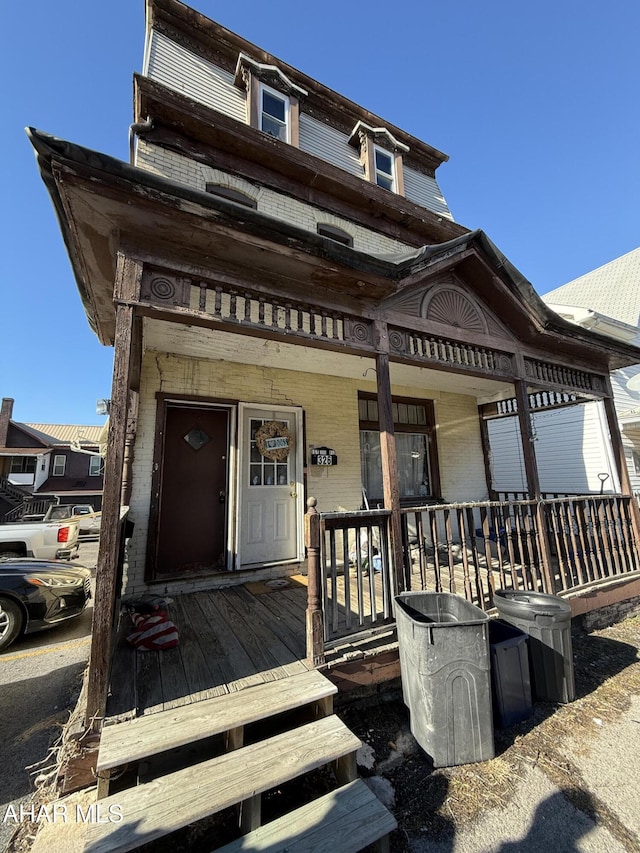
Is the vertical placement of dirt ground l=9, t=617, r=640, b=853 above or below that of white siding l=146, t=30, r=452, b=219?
below

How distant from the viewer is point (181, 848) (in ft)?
5.52

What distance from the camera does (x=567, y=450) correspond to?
9.02 metres

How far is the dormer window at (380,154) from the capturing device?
6.90 m

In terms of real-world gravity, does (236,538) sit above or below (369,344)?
below

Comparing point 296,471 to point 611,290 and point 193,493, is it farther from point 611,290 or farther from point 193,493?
point 611,290

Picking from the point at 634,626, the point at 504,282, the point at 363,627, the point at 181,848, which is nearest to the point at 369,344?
the point at 504,282

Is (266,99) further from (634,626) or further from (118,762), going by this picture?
(634,626)

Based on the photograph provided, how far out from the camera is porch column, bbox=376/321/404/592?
10.1 ft

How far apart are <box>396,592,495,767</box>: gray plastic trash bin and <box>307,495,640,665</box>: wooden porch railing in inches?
22.9

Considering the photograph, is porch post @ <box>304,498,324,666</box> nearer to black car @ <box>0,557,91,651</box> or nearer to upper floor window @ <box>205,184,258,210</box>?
black car @ <box>0,557,91,651</box>

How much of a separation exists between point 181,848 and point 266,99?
894cm

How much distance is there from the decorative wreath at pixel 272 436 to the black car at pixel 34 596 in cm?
277

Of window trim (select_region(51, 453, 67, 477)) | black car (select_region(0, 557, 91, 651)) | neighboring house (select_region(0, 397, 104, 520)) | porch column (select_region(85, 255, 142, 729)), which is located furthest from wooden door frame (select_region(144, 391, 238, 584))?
window trim (select_region(51, 453, 67, 477))

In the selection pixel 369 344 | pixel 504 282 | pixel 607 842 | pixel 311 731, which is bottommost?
pixel 607 842
